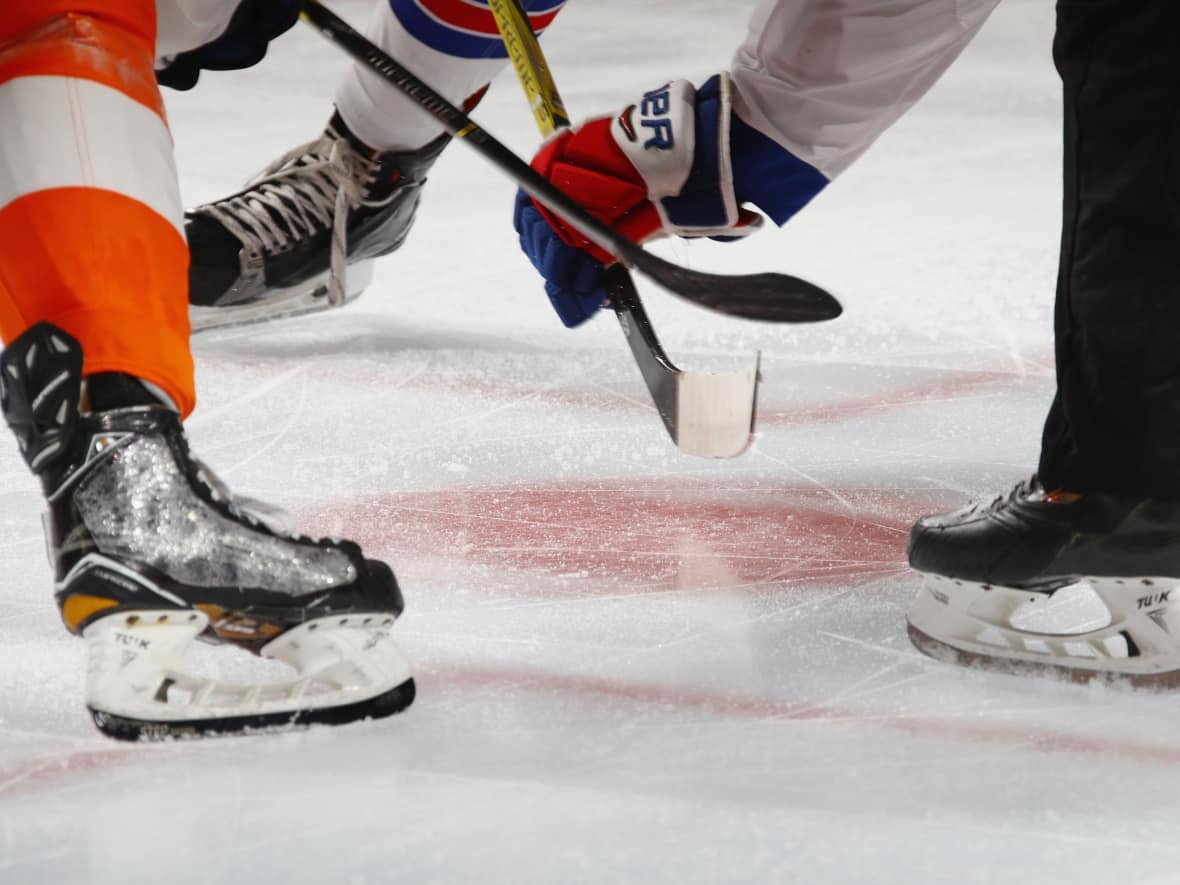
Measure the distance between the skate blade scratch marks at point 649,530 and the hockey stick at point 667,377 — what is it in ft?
0.30

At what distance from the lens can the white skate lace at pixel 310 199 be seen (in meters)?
1.79

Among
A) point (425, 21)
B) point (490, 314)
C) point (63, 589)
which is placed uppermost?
point (425, 21)

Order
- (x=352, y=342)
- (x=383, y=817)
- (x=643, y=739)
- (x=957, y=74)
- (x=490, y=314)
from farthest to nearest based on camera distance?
(x=957, y=74) < (x=490, y=314) < (x=352, y=342) < (x=643, y=739) < (x=383, y=817)

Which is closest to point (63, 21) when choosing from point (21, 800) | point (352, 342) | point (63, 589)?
point (63, 589)

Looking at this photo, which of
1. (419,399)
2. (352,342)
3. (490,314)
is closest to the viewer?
(419,399)

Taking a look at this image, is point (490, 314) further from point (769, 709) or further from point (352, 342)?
point (769, 709)

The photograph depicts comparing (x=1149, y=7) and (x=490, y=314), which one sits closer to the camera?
(x=1149, y=7)

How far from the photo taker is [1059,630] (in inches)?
43.4

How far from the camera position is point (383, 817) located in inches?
31.7

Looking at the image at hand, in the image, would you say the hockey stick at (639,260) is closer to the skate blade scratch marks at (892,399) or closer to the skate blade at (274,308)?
the skate blade scratch marks at (892,399)

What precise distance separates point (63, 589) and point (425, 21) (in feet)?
3.41

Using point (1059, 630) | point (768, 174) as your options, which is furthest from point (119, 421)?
point (768, 174)

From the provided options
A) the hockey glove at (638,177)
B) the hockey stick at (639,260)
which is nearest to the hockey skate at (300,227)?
the hockey glove at (638,177)

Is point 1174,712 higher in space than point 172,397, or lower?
lower
